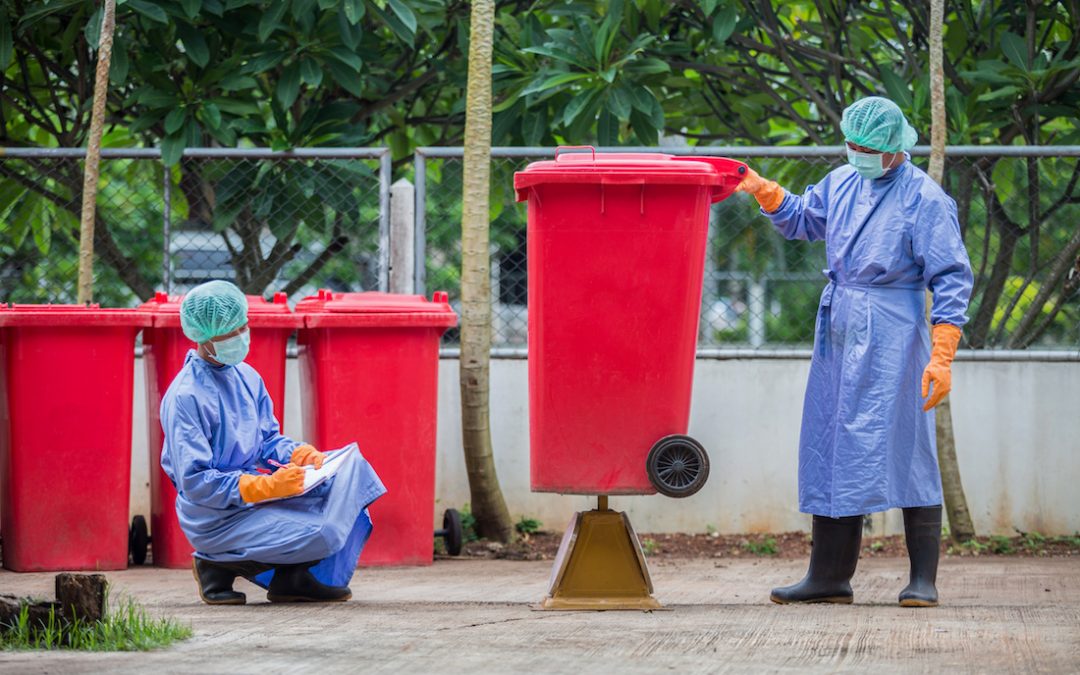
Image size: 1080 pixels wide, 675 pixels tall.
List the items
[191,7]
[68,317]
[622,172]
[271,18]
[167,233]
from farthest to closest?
[167,233] < [271,18] < [191,7] < [68,317] < [622,172]

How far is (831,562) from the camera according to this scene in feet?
15.0

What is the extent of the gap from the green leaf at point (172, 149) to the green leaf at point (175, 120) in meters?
0.03

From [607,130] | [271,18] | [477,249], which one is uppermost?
[271,18]

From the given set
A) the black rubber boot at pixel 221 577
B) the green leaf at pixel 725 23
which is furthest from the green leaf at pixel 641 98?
the black rubber boot at pixel 221 577

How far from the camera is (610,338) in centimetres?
430

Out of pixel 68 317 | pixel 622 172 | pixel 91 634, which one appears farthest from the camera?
pixel 68 317

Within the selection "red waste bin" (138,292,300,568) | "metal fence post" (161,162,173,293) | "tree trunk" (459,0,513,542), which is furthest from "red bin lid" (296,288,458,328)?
"metal fence post" (161,162,173,293)

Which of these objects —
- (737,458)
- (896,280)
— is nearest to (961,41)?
(737,458)

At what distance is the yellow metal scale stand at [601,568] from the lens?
4355 mm

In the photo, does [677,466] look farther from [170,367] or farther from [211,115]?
[211,115]

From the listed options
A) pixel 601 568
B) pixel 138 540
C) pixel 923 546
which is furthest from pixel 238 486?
pixel 923 546

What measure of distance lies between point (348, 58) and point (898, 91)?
2.58m

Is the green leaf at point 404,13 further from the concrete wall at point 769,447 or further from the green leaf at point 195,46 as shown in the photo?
the concrete wall at point 769,447

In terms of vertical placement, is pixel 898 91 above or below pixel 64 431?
above
